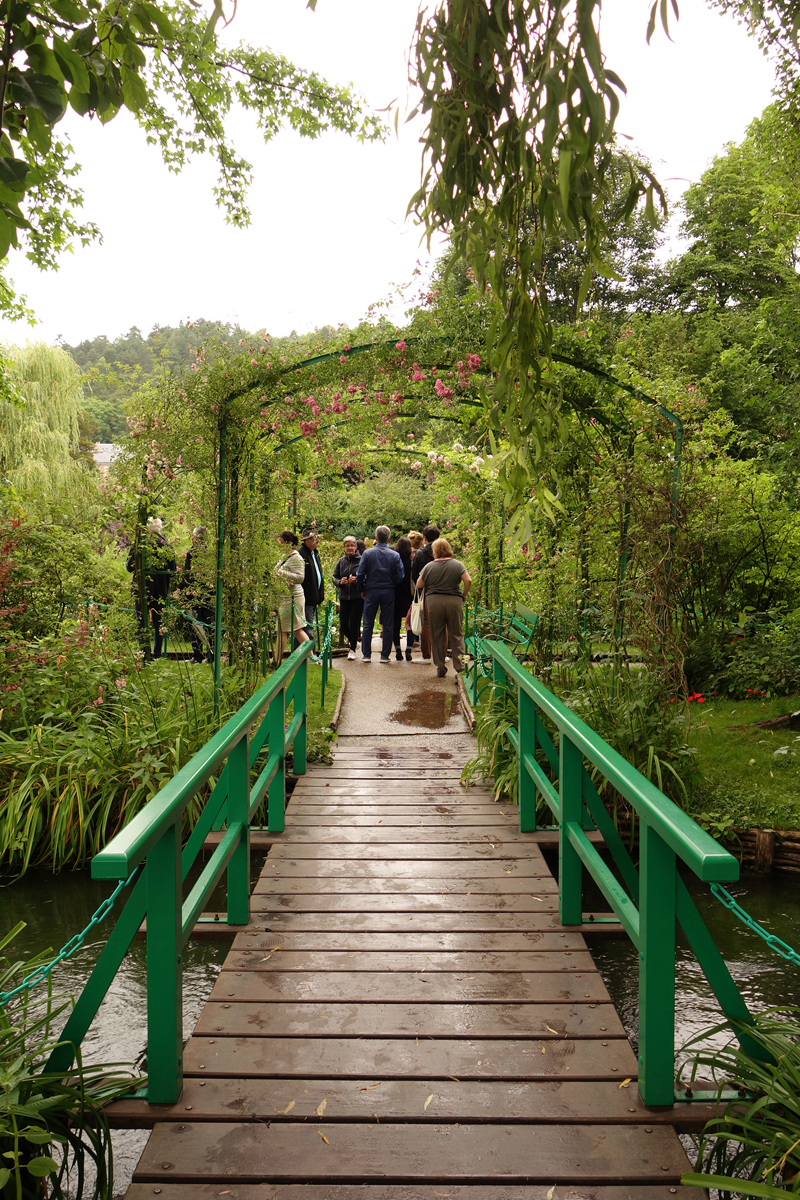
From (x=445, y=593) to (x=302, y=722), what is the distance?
3081 millimetres

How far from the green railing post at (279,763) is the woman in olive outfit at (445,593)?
13.7 feet

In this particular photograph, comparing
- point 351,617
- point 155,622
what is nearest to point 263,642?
point 155,622

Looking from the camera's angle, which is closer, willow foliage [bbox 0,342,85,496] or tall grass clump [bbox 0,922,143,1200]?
tall grass clump [bbox 0,922,143,1200]

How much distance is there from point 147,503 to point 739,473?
7.61 meters

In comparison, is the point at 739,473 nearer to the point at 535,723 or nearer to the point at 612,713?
the point at 612,713

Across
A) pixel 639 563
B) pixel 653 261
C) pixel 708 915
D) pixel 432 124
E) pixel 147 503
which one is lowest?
pixel 708 915

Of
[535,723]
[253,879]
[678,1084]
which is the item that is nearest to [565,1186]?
[678,1084]

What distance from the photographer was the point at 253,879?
220 inches

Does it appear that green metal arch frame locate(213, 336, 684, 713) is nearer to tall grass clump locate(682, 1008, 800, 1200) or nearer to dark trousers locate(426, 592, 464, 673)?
dark trousers locate(426, 592, 464, 673)

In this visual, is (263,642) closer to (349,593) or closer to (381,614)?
(381,614)

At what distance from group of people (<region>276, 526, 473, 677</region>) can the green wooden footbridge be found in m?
4.30

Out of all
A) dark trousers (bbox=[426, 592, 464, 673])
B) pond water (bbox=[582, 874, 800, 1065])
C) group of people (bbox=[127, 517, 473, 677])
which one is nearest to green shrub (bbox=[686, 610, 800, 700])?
dark trousers (bbox=[426, 592, 464, 673])

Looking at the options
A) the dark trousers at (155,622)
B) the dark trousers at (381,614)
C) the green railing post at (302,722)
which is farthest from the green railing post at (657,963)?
the dark trousers at (381,614)

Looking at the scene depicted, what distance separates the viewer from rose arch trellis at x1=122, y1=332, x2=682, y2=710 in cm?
661
